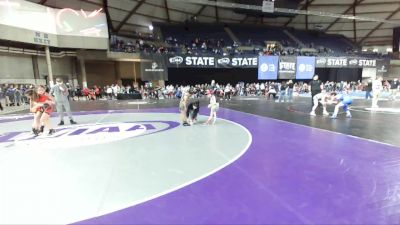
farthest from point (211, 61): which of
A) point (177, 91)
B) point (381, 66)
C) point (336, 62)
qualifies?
point (381, 66)

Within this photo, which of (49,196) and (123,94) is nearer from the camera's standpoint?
(49,196)

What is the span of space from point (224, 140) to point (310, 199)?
302cm

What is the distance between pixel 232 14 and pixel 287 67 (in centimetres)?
1171

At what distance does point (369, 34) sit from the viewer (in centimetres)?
3775

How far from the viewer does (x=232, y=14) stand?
33.2 meters

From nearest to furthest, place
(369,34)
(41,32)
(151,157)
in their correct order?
(151,157)
(41,32)
(369,34)

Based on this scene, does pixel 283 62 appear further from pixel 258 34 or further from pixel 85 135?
pixel 85 135

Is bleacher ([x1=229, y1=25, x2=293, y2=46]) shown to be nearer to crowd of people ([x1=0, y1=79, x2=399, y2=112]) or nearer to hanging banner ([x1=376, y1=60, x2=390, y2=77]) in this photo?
crowd of people ([x1=0, y1=79, x2=399, y2=112])

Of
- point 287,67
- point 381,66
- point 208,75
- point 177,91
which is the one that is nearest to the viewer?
point 177,91

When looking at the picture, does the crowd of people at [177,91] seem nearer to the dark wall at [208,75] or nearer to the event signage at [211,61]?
the event signage at [211,61]

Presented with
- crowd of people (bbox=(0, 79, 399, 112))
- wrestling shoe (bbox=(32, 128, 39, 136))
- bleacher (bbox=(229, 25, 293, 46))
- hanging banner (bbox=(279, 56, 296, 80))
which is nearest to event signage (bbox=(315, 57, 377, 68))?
crowd of people (bbox=(0, 79, 399, 112))

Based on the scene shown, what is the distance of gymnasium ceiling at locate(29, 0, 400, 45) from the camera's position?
25906 millimetres

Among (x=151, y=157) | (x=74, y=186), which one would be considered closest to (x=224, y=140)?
(x=151, y=157)

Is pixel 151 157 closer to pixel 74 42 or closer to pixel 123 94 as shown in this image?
pixel 123 94
